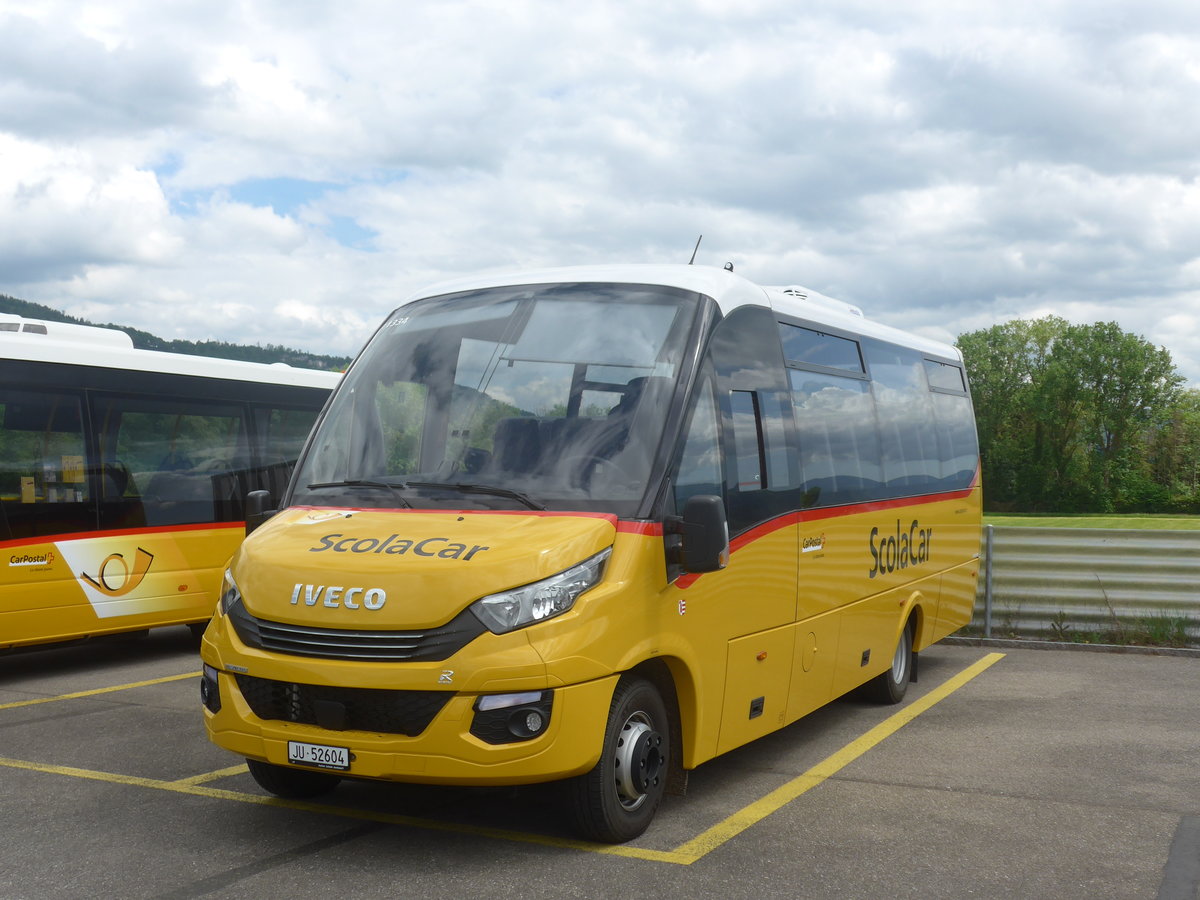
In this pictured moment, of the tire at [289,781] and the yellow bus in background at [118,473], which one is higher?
the yellow bus in background at [118,473]

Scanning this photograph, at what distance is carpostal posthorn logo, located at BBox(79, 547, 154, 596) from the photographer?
11.5 metres

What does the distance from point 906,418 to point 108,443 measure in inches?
289

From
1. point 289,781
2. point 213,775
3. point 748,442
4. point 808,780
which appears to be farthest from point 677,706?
point 213,775

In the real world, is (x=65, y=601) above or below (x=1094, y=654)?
above

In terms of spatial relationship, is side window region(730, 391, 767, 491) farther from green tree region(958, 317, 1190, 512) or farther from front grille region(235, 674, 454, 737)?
green tree region(958, 317, 1190, 512)

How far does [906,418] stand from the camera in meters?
10.0

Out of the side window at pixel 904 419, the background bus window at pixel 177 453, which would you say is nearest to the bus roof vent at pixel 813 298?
the side window at pixel 904 419

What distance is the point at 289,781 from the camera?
627 cm

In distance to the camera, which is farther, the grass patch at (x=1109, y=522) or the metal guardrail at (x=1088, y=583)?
the grass patch at (x=1109, y=522)

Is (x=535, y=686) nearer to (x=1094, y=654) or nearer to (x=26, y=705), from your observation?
(x=26, y=705)

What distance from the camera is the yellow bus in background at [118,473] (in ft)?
35.6

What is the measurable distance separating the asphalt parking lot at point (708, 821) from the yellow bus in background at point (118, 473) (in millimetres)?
2150

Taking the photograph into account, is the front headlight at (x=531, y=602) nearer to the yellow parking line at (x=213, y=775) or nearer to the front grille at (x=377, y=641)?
the front grille at (x=377, y=641)

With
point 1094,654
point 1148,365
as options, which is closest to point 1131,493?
point 1148,365
